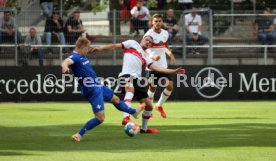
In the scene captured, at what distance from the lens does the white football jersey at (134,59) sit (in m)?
16.8

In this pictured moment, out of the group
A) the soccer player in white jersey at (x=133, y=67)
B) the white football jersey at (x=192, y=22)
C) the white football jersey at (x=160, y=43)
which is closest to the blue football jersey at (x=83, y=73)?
the soccer player in white jersey at (x=133, y=67)

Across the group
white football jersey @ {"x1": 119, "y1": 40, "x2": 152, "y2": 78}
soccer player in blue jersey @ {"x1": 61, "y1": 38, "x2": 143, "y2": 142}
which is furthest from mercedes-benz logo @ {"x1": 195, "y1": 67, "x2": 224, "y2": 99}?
soccer player in blue jersey @ {"x1": 61, "y1": 38, "x2": 143, "y2": 142}

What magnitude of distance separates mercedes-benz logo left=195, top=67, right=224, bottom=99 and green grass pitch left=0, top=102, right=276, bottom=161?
4.96 meters

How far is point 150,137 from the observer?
1500 centimetres

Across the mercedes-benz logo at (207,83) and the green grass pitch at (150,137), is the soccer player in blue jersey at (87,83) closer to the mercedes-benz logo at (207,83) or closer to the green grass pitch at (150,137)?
the green grass pitch at (150,137)

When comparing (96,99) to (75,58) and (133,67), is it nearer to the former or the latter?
(75,58)

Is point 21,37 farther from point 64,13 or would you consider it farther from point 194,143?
point 194,143

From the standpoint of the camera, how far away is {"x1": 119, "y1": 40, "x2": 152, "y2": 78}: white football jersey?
16.8 metres

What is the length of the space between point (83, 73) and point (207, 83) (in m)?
14.2

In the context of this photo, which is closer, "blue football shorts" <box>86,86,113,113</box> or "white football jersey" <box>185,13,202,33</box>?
"blue football shorts" <box>86,86,113,113</box>

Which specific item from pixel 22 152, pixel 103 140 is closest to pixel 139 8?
pixel 103 140

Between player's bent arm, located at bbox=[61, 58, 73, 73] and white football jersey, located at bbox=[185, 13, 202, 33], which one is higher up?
white football jersey, located at bbox=[185, 13, 202, 33]

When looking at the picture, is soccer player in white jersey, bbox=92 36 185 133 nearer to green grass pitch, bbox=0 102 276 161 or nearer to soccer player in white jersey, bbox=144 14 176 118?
green grass pitch, bbox=0 102 276 161

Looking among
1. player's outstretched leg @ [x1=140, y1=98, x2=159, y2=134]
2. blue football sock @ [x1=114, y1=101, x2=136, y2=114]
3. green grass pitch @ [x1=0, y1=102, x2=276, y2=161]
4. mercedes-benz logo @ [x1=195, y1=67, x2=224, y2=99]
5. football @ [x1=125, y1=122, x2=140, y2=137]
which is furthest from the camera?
mercedes-benz logo @ [x1=195, y1=67, x2=224, y2=99]
